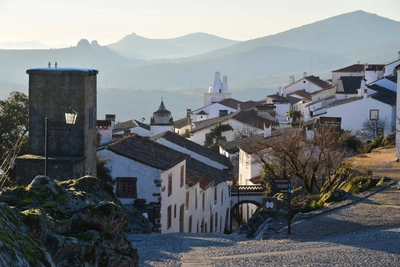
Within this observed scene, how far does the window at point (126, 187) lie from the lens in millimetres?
32906

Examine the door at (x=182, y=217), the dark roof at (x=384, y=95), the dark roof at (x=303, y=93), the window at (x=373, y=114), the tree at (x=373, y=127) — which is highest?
the dark roof at (x=303, y=93)

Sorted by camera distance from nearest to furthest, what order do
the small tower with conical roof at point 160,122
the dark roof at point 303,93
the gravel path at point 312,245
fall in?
the gravel path at point 312,245, the small tower with conical roof at point 160,122, the dark roof at point 303,93

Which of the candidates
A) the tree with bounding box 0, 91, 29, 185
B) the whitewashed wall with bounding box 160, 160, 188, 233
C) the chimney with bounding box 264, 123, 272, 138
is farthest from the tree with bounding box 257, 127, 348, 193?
the chimney with bounding box 264, 123, 272, 138

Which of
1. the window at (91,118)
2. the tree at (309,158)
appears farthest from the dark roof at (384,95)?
the window at (91,118)

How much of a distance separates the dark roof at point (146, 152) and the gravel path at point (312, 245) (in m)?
9.27

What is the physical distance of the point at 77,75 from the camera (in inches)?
1065

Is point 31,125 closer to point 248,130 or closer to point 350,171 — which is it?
point 350,171

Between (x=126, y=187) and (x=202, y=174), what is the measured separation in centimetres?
1046

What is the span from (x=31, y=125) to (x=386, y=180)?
12.4 meters

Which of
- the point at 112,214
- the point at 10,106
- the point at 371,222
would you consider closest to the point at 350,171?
the point at 371,222

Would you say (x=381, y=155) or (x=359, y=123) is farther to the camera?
(x=359, y=123)

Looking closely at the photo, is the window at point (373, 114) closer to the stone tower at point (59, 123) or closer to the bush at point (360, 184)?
the bush at point (360, 184)

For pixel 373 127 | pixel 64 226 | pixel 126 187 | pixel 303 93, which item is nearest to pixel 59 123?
pixel 126 187

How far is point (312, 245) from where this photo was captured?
19.8 m
